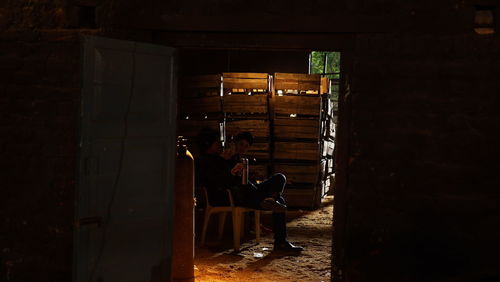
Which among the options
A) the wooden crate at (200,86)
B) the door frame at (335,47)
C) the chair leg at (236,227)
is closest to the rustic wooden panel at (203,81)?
the wooden crate at (200,86)

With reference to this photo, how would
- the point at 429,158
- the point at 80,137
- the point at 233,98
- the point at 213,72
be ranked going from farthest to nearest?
the point at 213,72 → the point at 233,98 → the point at 429,158 → the point at 80,137

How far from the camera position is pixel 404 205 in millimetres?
5098

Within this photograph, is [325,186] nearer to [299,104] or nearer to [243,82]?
[299,104]

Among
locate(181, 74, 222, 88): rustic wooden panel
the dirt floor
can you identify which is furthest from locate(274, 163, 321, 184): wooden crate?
locate(181, 74, 222, 88): rustic wooden panel

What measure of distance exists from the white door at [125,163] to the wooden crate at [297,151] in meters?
5.73

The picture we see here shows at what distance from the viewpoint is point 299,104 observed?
1034 cm

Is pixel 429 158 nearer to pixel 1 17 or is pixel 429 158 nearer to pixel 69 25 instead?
pixel 69 25

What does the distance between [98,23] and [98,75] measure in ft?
3.57

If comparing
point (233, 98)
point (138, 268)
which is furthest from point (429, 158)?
point (233, 98)

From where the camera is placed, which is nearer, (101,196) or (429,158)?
(101,196)

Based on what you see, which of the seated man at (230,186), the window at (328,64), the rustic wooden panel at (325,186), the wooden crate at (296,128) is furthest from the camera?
the window at (328,64)

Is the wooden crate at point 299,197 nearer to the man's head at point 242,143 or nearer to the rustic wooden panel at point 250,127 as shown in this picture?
the rustic wooden panel at point 250,127

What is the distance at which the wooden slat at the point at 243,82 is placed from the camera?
10.2 m

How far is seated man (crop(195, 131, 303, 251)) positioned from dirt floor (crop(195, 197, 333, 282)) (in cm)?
31
